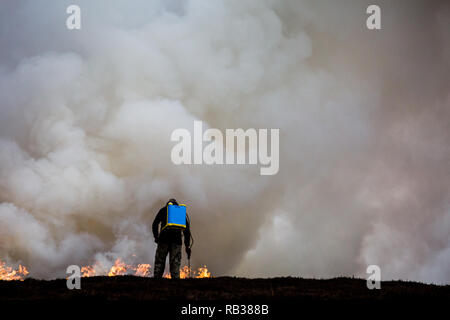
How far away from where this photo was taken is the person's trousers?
20.5 metres

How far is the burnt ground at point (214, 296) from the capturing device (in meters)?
10.9

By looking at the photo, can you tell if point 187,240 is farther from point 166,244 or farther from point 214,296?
point 214,296

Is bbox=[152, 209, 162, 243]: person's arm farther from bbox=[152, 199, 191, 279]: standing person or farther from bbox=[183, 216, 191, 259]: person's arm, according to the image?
bbox=[183, 216, 191, 259]: person's arm

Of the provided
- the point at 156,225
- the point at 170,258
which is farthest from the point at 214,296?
the point at 156,225

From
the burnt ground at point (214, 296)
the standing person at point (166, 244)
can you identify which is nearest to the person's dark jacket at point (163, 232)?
the standing person at point (166, 244)

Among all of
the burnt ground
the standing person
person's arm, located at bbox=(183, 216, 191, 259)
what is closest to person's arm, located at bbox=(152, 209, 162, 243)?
the standing person

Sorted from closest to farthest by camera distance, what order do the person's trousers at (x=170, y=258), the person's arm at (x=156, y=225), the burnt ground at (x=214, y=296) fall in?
1. the burnt ground at (x=214, y=296)
2. the person's trousers at (x=170, y=258)
3. the person's arm at (x=156, y=225)

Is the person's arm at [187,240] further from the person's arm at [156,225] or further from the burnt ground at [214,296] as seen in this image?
the burnt ground at [214,296]

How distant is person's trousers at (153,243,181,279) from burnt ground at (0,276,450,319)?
211 inches

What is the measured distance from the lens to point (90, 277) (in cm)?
1662

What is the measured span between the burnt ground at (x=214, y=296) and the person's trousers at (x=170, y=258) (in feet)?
17.6
